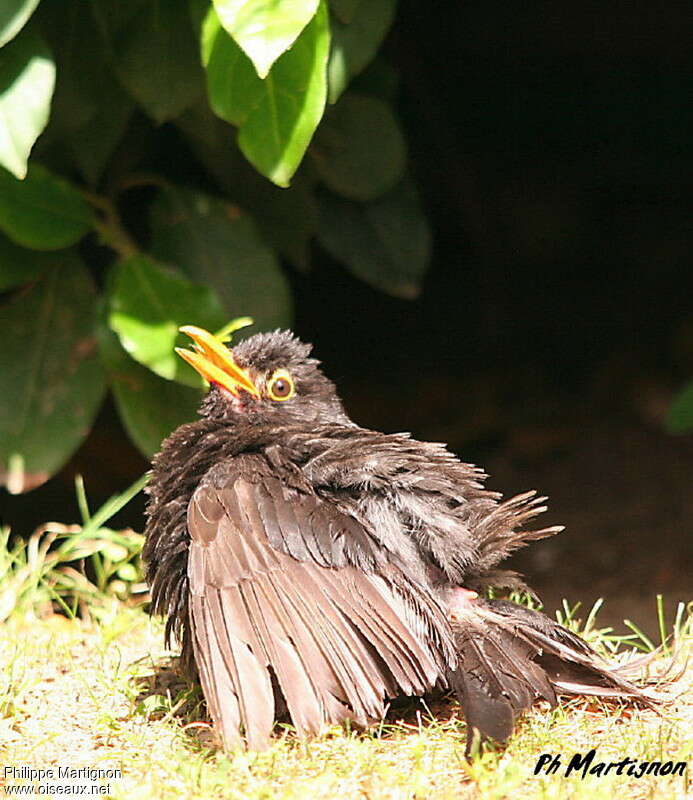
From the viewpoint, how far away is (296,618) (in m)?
2.75

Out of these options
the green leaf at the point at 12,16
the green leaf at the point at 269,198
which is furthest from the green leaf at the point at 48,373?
the green leaf at the point at 12,16

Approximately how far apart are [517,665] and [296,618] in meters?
0.54

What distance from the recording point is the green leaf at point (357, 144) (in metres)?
4.64

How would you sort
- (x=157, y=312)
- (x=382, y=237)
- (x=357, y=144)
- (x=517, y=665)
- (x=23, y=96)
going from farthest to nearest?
(x=382, y=237) → (x=357, y=144) → (x=157, y=312) → (x=23, y=96) → (x=517, y=665)

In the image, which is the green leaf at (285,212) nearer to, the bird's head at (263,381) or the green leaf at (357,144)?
the green leaf at (357,144)

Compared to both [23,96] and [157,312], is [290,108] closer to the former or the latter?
[23,96]

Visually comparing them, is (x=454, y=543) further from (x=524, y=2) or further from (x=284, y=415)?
(x=524, y=2)

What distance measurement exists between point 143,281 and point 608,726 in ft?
7.44

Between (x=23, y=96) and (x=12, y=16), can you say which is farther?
(x=23, y=96)

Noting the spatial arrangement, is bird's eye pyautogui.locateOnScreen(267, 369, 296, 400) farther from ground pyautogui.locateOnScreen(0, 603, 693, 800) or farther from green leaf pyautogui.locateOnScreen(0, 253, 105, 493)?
green leaf pyautogui.locateOnScreen(0, 253, 105, 493)

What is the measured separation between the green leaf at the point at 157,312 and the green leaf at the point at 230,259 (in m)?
0.23

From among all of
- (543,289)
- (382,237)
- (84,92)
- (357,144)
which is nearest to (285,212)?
(357,144)

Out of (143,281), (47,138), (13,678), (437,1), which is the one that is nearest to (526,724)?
(13,678)

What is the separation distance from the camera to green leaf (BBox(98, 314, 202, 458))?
425 cm
